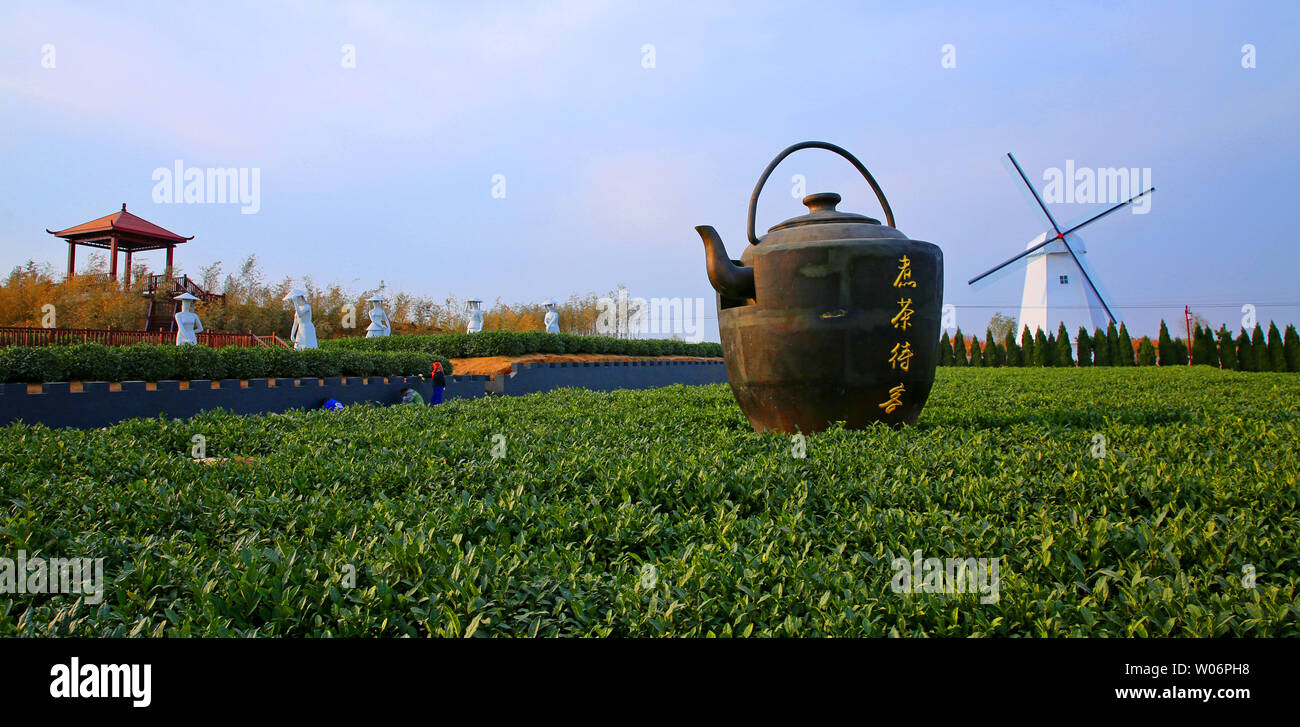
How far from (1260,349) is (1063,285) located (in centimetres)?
823

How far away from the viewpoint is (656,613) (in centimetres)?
193

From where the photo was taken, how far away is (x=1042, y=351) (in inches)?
1120

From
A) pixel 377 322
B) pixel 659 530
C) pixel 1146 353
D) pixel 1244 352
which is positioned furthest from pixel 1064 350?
pixel 659 530

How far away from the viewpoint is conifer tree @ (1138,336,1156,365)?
2692 centimetres

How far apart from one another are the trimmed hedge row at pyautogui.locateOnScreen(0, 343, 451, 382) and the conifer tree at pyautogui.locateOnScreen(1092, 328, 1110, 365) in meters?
27.9

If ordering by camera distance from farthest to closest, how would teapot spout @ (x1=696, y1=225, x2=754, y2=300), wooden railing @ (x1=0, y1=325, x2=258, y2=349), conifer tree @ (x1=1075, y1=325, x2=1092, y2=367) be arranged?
conifer tree @ (x1=1075, y1=325, x2=1092, y2=367)
wooden railing @ (x1=0, y1=325, x2=258, y2=349)
teapot spout @ (x1=696, y1=225, x2=754, y2=300)

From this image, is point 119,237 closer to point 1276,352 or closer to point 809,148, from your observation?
point 809,148

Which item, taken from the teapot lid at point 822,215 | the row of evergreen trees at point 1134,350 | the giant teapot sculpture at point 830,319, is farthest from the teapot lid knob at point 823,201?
the row of evergreen trees at point 1134,350

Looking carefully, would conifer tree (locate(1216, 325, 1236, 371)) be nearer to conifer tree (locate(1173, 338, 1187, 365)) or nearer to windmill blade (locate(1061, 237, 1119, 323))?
conifer tree (locate(1173, 338, 1187, 365))

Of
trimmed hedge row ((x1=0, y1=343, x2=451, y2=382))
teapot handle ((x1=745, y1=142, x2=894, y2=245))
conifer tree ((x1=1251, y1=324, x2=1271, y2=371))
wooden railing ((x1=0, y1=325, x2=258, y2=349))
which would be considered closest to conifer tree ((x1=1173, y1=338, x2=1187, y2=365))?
conifer tree ((x1=1251, y1=324, x2=1271, y2=371))
